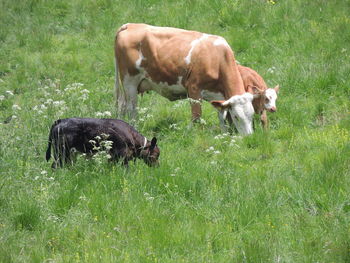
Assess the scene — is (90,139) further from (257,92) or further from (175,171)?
(257,92)

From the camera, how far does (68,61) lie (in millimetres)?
14219

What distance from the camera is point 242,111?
10.2 m

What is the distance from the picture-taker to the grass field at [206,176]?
6137 millimetres

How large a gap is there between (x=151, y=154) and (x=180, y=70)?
297cm

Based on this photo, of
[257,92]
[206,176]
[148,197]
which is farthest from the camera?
[257,92]

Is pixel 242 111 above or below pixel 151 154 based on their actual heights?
below

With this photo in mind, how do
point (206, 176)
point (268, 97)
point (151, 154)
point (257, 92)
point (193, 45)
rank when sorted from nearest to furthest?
point (206, 176)
point (151, 154)
point (268, 97)
point (257, 92)
point (193, 45)

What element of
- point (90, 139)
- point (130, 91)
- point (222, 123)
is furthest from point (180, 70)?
point (90, 139)

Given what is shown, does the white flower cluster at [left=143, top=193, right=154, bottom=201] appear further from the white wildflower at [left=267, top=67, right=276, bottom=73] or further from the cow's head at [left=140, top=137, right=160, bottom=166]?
the white wildflower at [left=267, top=67, right=276, bottom=73]

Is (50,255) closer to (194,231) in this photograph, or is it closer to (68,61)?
(194,231)

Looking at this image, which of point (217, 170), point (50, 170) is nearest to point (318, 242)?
point (217, 170)

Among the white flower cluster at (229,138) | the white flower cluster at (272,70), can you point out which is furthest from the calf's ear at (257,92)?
the white flower cluster at (229,138)

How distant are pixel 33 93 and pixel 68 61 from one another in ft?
5.37

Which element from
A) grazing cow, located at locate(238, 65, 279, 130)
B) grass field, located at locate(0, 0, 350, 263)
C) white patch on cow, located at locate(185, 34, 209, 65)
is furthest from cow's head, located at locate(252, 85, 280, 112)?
white patch on cow, located at locate(185, 34, 209, 65)
